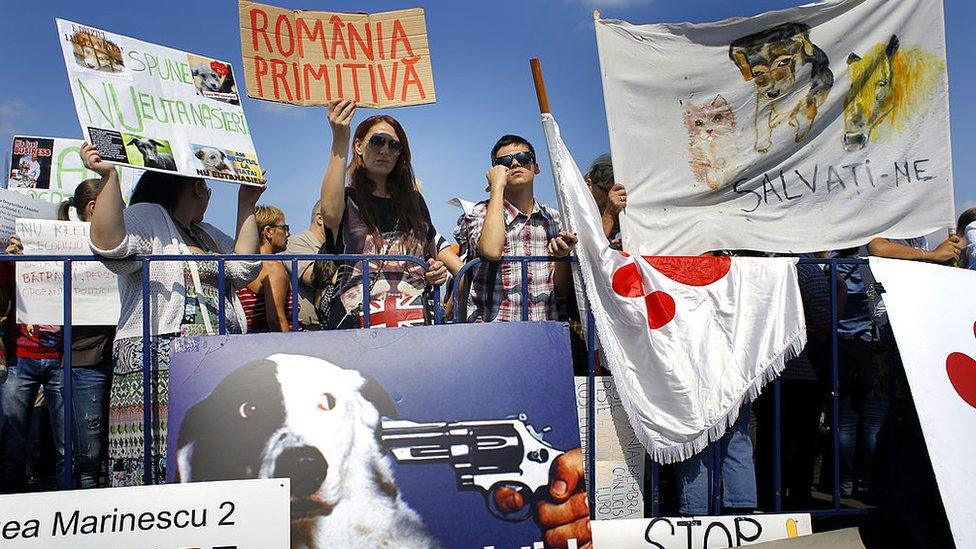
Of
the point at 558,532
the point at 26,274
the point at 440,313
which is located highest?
the point at 26,274

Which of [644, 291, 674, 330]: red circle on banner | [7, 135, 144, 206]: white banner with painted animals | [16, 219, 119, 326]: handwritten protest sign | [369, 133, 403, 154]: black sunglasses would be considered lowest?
[644, 291, 674, 330]: red circle on banner

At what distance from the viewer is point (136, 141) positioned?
314cm

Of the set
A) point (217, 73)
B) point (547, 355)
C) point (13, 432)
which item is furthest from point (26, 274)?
point (547, 355)

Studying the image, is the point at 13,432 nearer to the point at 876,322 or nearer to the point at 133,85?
the point at 133,85

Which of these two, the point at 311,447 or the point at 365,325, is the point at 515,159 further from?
the point at 311,447

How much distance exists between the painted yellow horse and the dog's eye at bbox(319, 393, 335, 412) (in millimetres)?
2934

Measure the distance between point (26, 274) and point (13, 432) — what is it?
104 centimetres

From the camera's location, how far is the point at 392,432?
2.69 m

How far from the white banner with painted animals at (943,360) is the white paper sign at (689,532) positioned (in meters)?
0.70

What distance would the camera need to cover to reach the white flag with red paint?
3307mm

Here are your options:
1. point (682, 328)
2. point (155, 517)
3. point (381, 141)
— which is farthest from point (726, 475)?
point (155, 517)

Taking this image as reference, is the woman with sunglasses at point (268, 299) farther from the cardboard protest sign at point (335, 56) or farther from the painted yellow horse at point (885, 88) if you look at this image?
the painted yellow horse at point (885, 88)

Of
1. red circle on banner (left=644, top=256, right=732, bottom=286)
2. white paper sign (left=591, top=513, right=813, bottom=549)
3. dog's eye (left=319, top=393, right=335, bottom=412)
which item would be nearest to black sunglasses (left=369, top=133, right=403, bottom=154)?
red circle on banner (left=644, top=256, right=732, bottom=286)

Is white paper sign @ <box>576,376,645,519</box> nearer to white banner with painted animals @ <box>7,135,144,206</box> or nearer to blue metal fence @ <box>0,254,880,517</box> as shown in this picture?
blue metal fence @ <box>0,254,880,517</box>
